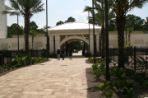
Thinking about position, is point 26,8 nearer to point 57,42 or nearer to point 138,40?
point 57,42

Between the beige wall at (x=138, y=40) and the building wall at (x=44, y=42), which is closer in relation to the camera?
the beige wall at (x=138, y=40)

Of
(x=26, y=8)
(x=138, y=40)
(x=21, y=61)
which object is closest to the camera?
(x=21, y=61)

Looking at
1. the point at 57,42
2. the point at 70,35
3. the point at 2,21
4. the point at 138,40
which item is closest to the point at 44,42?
the point at 57,42

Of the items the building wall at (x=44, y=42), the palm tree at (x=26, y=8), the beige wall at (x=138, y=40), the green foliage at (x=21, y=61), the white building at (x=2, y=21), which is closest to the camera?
the green foliage at (x=21, y=61)

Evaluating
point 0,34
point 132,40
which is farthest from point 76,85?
point 0,34

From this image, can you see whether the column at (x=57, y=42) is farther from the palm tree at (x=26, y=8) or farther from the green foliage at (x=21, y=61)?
the green foliage at (x=21, y=61)

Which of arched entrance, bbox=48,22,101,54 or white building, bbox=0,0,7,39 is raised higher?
white building, bbox=0,0,7,39

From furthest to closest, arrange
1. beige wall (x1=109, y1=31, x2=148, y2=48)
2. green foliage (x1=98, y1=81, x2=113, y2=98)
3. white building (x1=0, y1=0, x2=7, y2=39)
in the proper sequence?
1. white building (x1=0, y1=0, x2=7, y2=39)
2. beige wall (x1=109, y1=31, x2=148, y2=48)
3. green foliage (x1=98, y1=81, x2=113, y2=98)

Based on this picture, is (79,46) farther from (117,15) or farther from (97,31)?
(117,15)

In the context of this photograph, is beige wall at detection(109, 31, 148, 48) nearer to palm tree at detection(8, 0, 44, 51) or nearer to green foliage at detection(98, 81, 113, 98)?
palm tree at detection(8, 0, 44, 51)

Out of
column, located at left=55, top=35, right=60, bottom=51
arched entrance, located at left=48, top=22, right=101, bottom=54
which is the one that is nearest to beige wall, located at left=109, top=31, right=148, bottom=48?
arched entrance, located at left=48, top=22, right=101, bottom=54

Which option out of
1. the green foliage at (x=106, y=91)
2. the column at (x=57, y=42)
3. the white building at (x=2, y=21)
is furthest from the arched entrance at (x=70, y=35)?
the green foliage at (x=106, y=91)

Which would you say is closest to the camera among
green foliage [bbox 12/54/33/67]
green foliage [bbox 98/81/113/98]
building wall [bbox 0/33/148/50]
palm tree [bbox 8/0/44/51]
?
green foliage [bbox 98/81/113/98]

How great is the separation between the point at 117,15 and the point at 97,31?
3260cm
